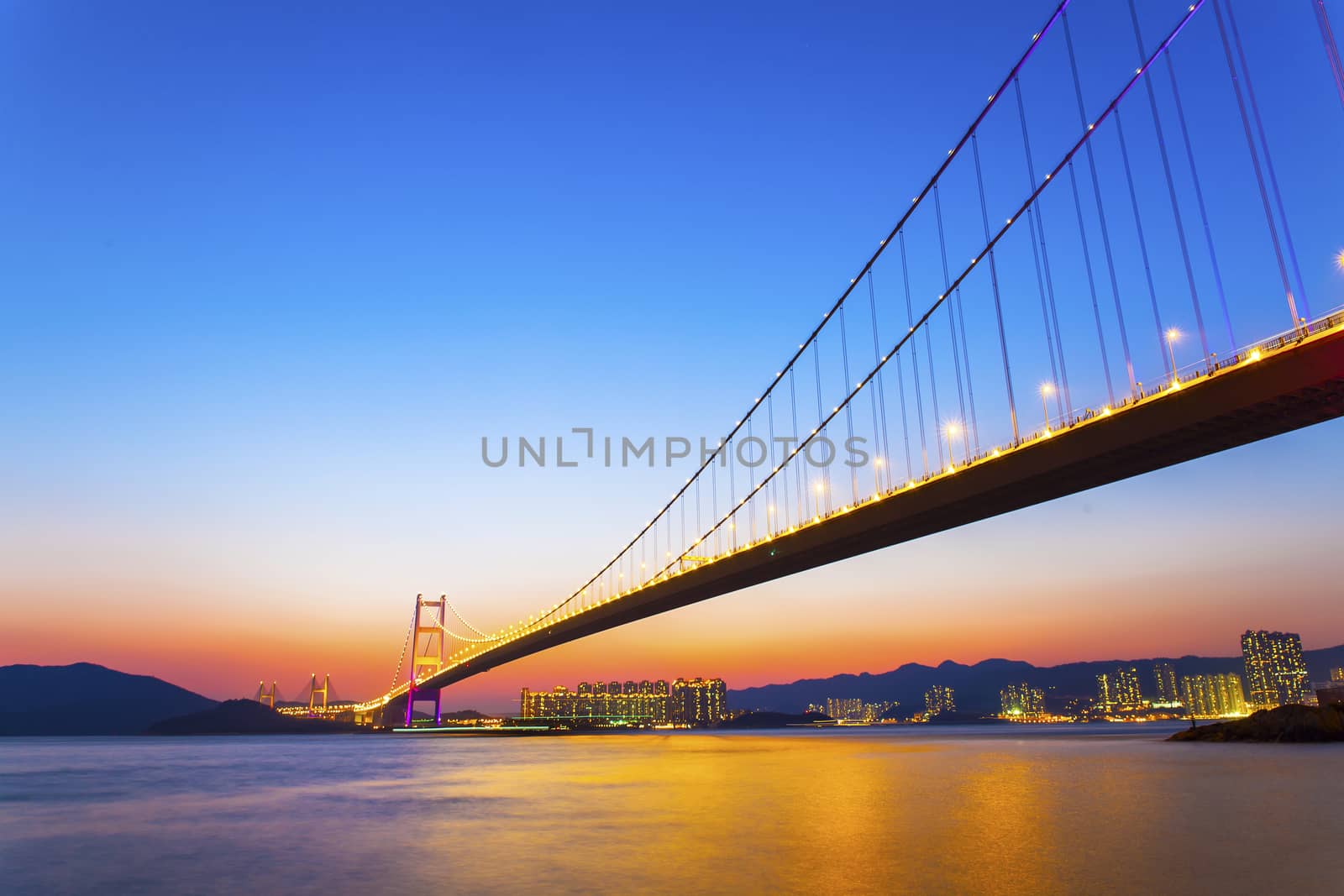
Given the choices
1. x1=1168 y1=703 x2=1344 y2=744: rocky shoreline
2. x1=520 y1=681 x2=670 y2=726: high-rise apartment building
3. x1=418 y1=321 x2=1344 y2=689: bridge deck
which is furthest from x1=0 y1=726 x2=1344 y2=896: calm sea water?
x1=520 y1=681 x2=670 y2=726: high-rise apartment building

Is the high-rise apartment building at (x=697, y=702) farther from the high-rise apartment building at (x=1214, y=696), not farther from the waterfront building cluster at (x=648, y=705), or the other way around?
the high-rise apartment building at (x=1214, y=696)

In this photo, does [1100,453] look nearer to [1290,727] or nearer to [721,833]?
[721,833]

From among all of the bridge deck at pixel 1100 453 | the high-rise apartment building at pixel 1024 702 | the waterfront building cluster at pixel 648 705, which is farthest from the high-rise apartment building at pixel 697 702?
the bridge deck at pixel 1100 453

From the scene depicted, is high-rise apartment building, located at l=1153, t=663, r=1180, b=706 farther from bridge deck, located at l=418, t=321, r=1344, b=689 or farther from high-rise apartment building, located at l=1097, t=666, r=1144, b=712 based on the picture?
bridge deck, located at l=418, t=321, r=1344, b=689

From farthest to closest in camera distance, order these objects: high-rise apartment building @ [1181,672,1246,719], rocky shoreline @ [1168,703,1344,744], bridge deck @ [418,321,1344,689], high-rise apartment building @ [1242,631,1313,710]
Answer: high-rise apartment building @ [1181,672,1246,719]
high-rise apartment building @ [1242,631,1313,710]
rocky shoreline @ [1168,703,1344,744]
bridge deck @ [418,321,1344,689]

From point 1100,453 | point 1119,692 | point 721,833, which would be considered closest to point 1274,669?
point 1119,692

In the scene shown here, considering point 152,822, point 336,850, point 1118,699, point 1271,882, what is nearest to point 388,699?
point 152,822
